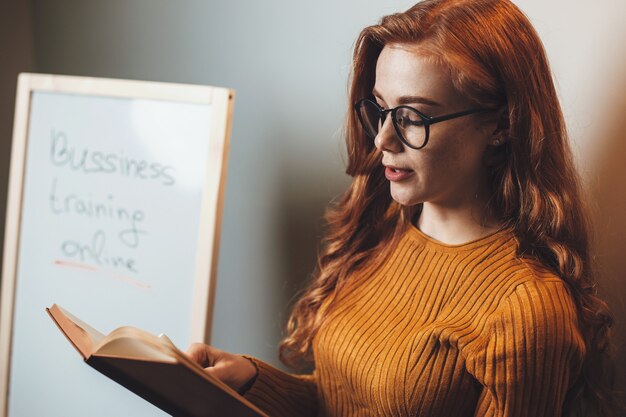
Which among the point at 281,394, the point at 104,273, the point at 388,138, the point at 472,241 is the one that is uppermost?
the point at 388,138

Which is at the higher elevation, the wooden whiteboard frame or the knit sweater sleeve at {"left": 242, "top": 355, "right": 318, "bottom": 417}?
the wooden whiteboard frame

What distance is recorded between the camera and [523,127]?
1031 mm

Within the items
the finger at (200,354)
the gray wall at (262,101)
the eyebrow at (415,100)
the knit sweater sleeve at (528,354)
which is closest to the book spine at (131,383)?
the finger at (200,354)

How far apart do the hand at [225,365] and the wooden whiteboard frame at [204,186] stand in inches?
7.2

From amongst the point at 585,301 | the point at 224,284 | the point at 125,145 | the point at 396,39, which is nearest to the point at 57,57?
the point at 125,145

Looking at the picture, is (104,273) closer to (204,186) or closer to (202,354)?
(204,186)

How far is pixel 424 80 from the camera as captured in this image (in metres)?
1.02

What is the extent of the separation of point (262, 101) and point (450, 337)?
820 mm

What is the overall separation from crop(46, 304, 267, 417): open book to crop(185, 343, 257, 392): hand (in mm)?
205

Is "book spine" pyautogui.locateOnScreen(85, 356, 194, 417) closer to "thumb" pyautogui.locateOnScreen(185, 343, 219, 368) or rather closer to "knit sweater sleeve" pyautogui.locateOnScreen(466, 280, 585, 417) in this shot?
"thumb" pyautogui.locateOnScreen(185, 343, 219, 368)

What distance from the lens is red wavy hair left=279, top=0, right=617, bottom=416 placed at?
101 cm

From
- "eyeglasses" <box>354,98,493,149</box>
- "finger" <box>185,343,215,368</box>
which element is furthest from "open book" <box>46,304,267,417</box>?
"eyeglasses" <box>354,98,493,149</box>

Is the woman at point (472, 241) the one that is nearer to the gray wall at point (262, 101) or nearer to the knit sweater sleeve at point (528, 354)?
the knit sweater sleeve at point (528, 354)

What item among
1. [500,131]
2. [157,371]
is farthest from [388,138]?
[157,371]
